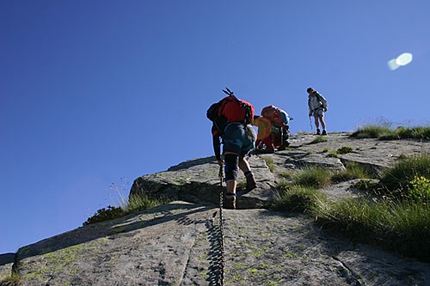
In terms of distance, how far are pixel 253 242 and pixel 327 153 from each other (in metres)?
6.44

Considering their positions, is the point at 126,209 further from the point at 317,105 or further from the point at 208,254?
the point at 317,105

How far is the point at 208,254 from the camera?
4.08 meters

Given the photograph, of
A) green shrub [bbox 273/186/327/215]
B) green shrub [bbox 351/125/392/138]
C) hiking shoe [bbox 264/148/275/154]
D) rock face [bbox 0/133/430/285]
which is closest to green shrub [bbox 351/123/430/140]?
green shrub [bbox 351/125/392/138]

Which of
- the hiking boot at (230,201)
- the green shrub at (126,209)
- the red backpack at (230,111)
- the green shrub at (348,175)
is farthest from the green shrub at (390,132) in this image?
the green shrub at (126,209)

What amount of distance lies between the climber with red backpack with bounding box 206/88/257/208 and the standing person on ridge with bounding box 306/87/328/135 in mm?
9016

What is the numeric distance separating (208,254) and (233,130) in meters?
2.93

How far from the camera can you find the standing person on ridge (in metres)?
15.3

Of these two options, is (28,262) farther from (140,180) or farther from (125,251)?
(140,180)

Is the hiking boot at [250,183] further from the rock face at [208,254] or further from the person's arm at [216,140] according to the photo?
the person's arm at [216,140]

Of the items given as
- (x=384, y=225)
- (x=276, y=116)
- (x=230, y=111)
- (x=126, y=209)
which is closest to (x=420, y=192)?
(x=384, y=225)

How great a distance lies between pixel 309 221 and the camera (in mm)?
4773

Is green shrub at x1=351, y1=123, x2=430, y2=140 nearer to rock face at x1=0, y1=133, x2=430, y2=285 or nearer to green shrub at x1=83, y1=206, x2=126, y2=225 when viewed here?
rock face at x1=0, y1=133, x2=430, y2=285

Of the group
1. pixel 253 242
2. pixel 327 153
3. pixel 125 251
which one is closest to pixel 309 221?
pixel 253 242

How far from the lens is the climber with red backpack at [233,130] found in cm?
643
